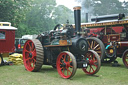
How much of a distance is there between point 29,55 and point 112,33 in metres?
4.32

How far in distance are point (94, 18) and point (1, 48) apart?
467 cm

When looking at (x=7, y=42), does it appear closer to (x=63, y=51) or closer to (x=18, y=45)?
(x=63, y=51)

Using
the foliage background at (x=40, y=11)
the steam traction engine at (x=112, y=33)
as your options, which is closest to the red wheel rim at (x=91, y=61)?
the steam traction engine at (x=112, y=33)

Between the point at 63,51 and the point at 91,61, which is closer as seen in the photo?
the point at 63,51

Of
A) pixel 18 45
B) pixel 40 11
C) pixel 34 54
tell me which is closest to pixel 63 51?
pixel 34 54

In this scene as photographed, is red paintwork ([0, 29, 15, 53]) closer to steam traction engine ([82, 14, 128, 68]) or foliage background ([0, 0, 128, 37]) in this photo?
steam traction engine ([82, 14, 128, 68])

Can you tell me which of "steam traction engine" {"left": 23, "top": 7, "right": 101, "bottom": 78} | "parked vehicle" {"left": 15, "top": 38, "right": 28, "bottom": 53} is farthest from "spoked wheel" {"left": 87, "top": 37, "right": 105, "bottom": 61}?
"parked vehicle" {"left": 15, "top": 38, "right": 28, "bottom": 53}

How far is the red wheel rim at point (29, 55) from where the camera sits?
6957 millimetres

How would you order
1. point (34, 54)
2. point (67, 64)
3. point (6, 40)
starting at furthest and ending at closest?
1. point (6, 40)
2. point (34, 54)
3. point (67, 64)

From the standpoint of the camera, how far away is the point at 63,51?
6086 millimetres

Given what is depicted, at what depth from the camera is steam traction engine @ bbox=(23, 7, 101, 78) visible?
5977 millimetres

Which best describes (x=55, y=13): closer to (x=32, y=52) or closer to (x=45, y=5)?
(x=45, y=5)

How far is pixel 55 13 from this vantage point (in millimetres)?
37688

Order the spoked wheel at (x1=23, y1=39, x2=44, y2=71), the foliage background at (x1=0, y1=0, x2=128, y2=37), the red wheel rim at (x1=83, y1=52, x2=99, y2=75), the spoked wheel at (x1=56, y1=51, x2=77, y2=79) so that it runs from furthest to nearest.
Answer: the foliage background at (x1=0, y1=0, x2=128, y2=37)
the spoked wheel at (x1=23, y1=39, x2=44, y2=71)
the red wheel rim at (x1=83, y1=52, x2=99, y2=75)
the spoked wheel at (x1=56, y1=51, x2=77, y2=79)
